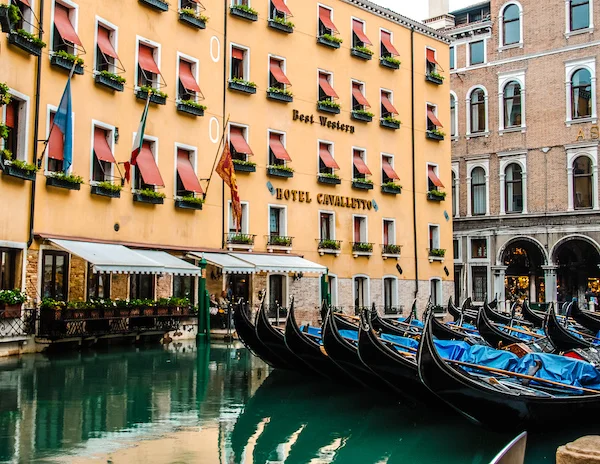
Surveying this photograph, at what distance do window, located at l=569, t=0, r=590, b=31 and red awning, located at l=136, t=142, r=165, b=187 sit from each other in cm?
1531

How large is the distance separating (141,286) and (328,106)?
23.4 feet

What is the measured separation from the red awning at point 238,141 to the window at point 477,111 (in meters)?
11.4

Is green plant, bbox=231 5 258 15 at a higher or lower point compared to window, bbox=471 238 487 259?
higher

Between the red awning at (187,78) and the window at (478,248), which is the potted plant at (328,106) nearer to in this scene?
the red awning at (187,78)

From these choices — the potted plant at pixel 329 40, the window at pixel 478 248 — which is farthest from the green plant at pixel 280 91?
Answer: the window at pixel 478 248

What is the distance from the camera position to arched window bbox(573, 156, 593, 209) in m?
23.6

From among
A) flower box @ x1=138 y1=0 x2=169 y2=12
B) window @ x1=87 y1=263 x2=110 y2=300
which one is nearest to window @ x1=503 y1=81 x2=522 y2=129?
flower box @ x1=138 y1=0 x2=169 y2=12

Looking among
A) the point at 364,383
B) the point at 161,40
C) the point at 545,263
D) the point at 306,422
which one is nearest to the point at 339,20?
the point at 161,40

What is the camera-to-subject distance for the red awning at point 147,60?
1504cm

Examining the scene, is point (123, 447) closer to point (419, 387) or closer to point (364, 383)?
point (419, 387)

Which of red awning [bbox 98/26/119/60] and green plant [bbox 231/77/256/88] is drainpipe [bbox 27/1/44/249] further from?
green plant [bbox 231/77/256/88]

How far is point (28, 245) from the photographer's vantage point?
12.4m

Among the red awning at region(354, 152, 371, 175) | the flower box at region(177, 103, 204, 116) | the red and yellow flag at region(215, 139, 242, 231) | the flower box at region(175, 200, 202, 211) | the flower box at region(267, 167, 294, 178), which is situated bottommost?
the flower box at region(175, 200, 202, 211)

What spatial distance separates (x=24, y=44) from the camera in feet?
39.4
